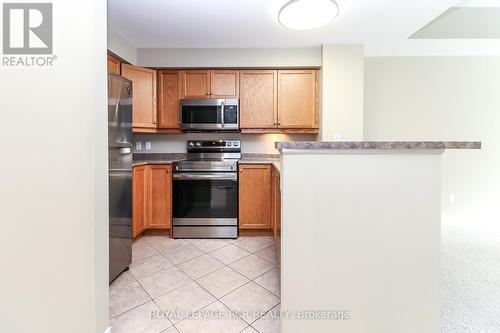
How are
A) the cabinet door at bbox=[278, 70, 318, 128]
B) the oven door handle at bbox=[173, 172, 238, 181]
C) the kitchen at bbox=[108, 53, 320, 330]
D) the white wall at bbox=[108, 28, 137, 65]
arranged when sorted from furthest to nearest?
the cabinet door at bbox=[278, 70, 318, 128] < the oven door handle at bbox=[173, 172, 238, 181] < the white wall at bbox=[108, 28, 137, 65] < the kitchen at bbox=[108, 53, 320, 330]

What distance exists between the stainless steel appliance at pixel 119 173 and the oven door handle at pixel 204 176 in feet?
2.47

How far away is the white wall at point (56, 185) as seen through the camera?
3.75 feet

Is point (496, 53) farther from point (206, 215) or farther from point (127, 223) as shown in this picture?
point (127, 223)

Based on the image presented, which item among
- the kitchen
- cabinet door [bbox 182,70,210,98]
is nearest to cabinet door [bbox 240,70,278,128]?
the kitchen

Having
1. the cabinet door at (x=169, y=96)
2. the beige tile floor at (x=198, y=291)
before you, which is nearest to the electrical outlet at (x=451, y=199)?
the beige tile floor at (x=198, y=291)

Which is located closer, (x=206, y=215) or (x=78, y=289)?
(x=78, y=289)

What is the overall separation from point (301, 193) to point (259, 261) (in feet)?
4.32

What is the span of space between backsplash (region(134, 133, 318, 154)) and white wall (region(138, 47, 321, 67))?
0.97 metres

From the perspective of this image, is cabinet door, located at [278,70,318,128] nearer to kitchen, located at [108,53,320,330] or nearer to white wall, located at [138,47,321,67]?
kitchen, located at [108,53,320,330]

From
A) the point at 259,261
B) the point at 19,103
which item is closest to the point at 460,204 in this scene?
the point at 259,261

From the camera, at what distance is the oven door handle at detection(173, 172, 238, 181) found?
276cm

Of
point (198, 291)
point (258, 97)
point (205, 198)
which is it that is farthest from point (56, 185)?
point (258, 97)

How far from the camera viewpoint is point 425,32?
303 centimetres

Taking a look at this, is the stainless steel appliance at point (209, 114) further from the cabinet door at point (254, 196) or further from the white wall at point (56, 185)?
the white wall at point (56, 185)
